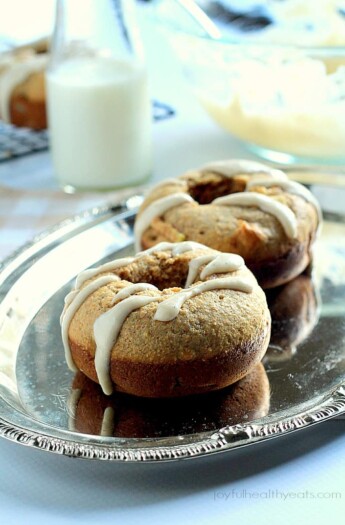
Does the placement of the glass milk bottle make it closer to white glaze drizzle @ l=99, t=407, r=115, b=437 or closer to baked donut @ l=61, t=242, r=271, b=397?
baked donut @ l=61, t=242, r=271, b=397

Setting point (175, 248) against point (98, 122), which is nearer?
point (175, 248)

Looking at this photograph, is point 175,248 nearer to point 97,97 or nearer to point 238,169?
point 238,169

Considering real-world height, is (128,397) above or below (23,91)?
above

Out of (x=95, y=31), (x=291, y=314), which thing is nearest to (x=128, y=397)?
(x=291, y=314)

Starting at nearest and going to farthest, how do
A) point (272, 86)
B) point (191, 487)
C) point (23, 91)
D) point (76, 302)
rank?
point (191, 487), point (76, 302), point (272, 86), point (23, 91)

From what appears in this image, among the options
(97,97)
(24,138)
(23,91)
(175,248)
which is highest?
(175,248)

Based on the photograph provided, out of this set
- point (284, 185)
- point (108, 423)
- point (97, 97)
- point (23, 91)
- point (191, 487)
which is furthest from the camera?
point (23, 91)
